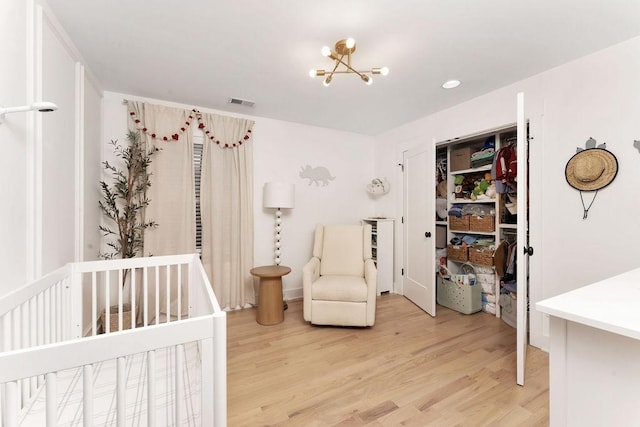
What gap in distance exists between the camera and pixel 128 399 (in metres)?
1.18

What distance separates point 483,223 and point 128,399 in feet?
11.2

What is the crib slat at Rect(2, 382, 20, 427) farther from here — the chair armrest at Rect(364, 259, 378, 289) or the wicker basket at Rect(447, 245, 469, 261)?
the wicker basket at Rect(447, 245, 469, 261)

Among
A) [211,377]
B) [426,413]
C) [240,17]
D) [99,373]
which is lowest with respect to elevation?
[426,413]

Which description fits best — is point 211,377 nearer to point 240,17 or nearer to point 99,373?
point 99,373

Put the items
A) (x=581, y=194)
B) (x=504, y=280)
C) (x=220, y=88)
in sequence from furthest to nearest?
1. (x=504, y=280)
2. (x=220, y=88)
3. (x=581, y=194)

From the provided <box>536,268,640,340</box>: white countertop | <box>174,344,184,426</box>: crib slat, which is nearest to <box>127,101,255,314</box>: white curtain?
<box>174,344,184,426</box>: crib slat

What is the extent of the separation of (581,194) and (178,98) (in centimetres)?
360

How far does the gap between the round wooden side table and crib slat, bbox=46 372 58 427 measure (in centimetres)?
203

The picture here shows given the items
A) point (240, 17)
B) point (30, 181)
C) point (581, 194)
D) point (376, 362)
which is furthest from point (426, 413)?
point (240, 17)

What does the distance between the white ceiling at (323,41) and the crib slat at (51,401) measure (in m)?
1.77

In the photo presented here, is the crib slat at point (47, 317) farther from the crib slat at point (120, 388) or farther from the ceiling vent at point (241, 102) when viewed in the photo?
the ceiling vent at point (241, 102)

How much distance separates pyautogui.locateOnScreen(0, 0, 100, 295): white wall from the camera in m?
1.19

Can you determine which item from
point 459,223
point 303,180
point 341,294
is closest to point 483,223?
point 459,223

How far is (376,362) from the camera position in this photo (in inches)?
80.4
